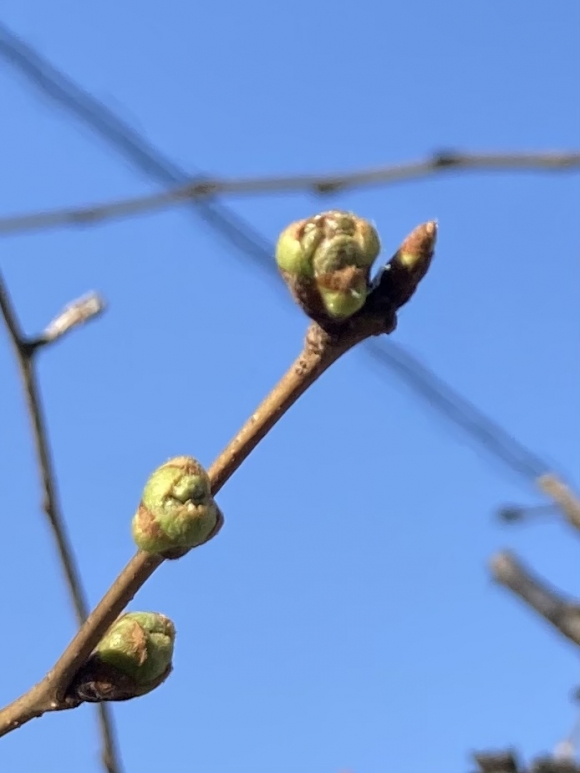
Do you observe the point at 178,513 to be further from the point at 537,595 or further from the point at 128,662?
the point at 537,595

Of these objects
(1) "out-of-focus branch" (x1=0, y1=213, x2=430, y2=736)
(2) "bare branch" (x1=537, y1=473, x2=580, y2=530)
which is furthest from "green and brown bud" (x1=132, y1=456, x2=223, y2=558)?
(2) "bare branch" (x1=537, y1=473, x2=580, y2=530)

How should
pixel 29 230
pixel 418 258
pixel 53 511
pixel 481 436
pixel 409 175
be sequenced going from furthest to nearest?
pixel 481 436, pixel 29 230, pixel 409 175, pixel 53 511, pixel 418 258

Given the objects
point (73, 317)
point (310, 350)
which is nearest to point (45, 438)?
point (73, 317)

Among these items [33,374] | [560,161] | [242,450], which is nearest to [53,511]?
[33,374]

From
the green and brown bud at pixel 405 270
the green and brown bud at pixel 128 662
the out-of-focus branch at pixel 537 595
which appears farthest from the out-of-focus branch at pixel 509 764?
the green and brown bud at pixel 405 270

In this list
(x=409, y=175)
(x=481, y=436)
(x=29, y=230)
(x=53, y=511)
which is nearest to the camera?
(x=53, y=511)

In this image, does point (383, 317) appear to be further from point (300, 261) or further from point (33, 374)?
point (33, 374)

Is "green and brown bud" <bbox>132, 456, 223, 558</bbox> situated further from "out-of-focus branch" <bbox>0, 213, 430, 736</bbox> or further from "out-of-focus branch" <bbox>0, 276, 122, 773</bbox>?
"out-of-focus branch" <bbox>0, 276, 122, 773</bbox>
